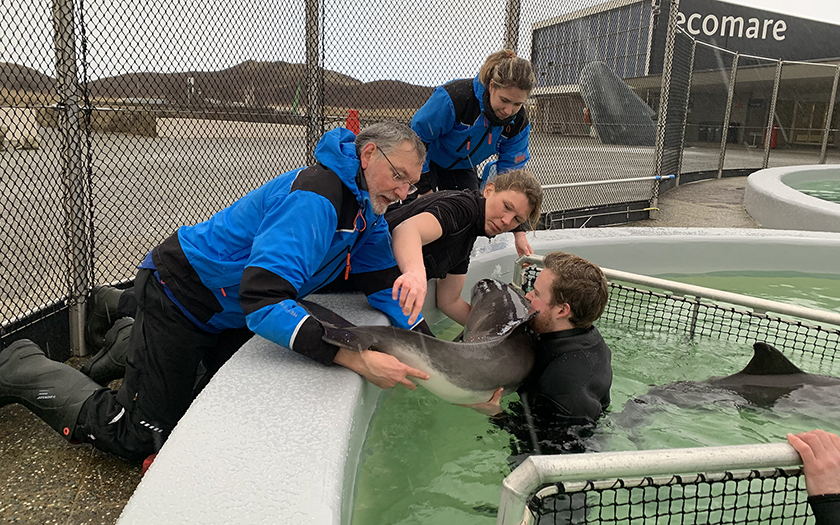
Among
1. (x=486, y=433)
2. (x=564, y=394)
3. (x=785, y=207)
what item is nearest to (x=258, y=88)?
(x=486, y=433)

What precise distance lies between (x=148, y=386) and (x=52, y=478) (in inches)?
21.0

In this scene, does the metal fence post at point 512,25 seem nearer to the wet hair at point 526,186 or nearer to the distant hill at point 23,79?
the wet hair at point 526,186

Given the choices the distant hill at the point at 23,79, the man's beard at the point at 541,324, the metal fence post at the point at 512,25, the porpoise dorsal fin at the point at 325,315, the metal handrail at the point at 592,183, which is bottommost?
the man's beard at the point at 541,324

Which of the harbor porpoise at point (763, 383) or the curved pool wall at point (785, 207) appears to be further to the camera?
the curved pool wall at point (785, 207)

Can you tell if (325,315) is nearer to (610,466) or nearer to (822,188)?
(610,466)

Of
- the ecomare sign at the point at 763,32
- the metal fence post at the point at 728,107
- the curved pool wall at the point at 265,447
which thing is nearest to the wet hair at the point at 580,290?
the curved pool wall at the point at 265,447

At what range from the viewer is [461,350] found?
9.55ft

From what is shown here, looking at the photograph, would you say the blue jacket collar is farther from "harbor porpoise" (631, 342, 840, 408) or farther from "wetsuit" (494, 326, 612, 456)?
"harbor porpoise" (631, 342, 840, 408)

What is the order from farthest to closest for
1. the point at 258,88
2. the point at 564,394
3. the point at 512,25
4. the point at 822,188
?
1. the point at 822,188
2. the point at 512,25
3. the point at 258,88
4. the point at 564,394

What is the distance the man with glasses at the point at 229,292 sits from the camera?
2.38 metres

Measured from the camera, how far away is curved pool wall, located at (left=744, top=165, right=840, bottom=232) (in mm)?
7359

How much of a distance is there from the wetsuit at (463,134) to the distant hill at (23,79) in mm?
2317

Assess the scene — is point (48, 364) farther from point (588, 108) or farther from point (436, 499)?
point (588, 108)

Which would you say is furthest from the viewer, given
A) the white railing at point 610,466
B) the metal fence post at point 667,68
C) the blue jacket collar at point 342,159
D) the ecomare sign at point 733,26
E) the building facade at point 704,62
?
the ecomare sign at point 733,26
